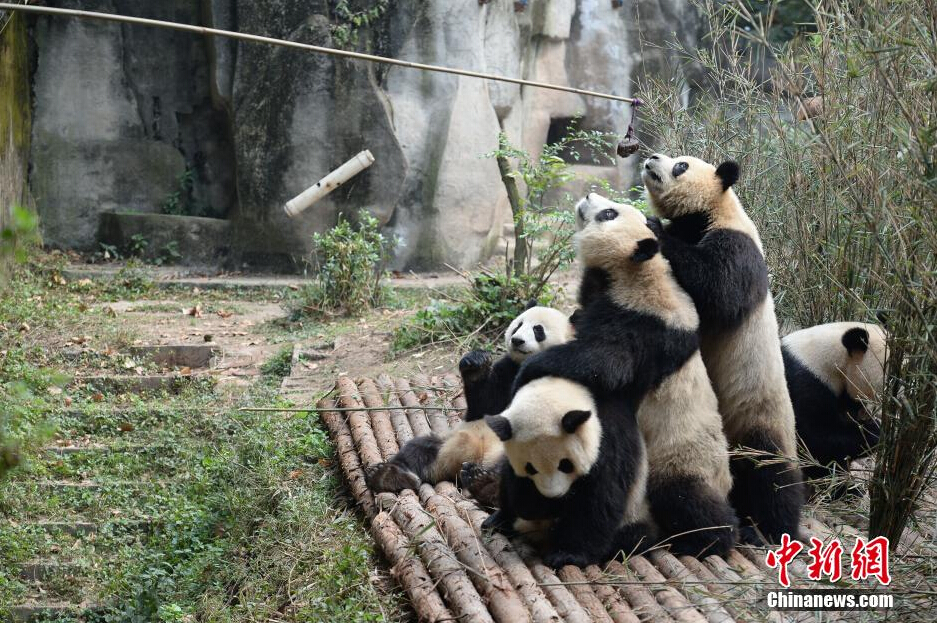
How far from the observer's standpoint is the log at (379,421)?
506cm

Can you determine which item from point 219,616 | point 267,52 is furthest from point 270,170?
point 219,616

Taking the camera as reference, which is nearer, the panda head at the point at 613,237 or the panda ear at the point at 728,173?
the panda head at the point at 613,237

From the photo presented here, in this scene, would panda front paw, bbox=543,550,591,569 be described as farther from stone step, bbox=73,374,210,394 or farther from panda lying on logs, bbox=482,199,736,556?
stone step, bbox=73,374,210,394

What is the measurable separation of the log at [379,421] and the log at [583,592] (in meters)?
1.56

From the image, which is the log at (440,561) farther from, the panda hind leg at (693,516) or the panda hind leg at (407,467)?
the panda hind leg at (693,516)

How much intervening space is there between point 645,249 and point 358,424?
90.7 inches

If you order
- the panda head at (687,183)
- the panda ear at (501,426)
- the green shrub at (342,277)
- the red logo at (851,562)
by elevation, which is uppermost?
the panda head at (687,183)

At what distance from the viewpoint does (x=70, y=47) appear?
1081 cm

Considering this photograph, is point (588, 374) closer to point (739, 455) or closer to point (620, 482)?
point (620, 482)

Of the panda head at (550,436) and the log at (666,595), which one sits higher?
the panda head at (550,436)

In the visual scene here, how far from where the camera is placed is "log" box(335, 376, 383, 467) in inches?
193

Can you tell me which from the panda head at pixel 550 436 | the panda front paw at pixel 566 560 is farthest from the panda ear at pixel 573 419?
the panda front paw at pixel 566 560

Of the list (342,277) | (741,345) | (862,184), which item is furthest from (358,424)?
(342,277)

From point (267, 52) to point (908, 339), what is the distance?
8.92 meters
